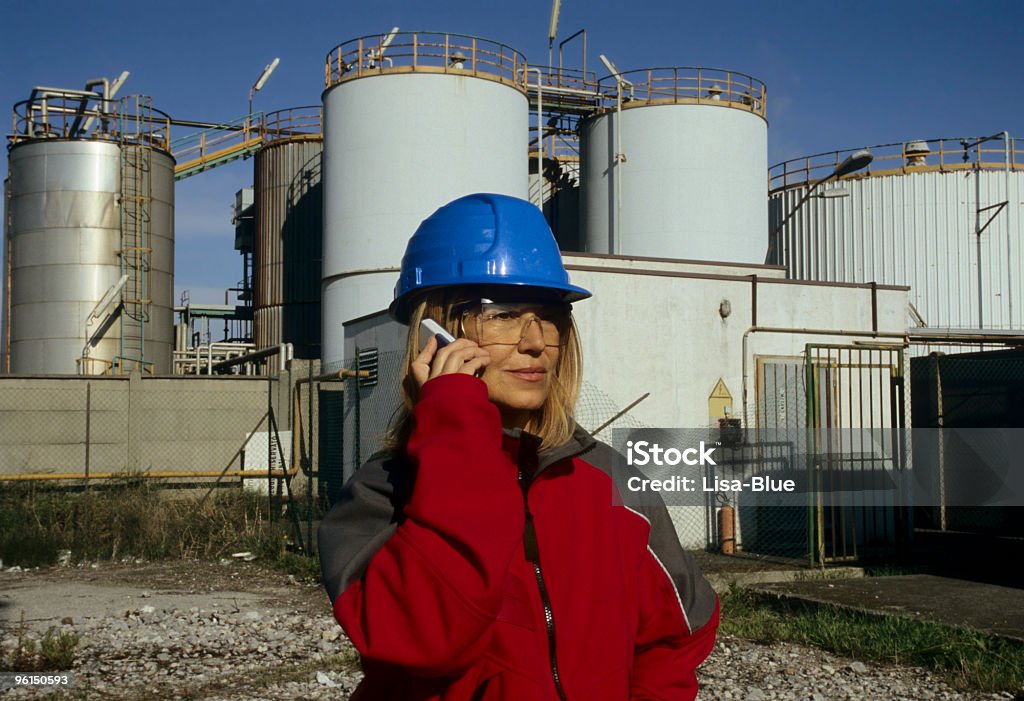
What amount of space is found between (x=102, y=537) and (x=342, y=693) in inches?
304

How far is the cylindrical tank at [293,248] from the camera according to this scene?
27109 mm

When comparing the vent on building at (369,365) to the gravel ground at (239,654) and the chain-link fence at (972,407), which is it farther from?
the chain-link fence at (972,407)

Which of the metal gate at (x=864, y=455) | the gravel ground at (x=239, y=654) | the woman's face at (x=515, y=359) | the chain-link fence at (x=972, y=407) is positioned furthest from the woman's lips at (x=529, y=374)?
the chain-link fence at (x=972, y=407)

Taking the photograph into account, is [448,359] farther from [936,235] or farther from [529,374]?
[936,235]

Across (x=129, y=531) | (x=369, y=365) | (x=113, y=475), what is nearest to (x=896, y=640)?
(x=369, y=365)

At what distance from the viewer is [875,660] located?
22.8ft

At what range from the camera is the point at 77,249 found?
2475 cm

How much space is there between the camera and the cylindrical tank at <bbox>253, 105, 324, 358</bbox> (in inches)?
1067

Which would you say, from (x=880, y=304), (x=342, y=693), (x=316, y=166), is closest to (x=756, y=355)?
(x=880, y=304)

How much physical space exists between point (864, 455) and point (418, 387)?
12.3 m

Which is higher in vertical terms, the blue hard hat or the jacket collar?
the blue hard hat

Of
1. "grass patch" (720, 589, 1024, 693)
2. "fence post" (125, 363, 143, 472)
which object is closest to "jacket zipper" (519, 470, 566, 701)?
"grass patch" (720, 589, 1024, 693)

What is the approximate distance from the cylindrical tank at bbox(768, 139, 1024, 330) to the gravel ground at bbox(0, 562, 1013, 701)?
1653 centimetres

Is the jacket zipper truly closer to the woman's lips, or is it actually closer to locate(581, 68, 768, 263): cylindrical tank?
the woman's lips
